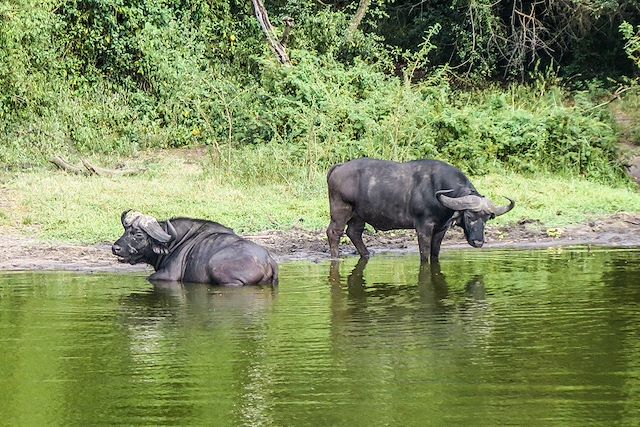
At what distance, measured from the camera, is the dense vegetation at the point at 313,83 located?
20.5 meters

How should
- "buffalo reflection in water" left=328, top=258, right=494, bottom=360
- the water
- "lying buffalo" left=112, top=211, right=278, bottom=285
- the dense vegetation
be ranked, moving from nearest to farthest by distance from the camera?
1. the water
2. "buffalo reflection in water" left=328, top=258, right=494, bottom=360
3. "lying buffalo" left=112, top=211, right=278, bottom=285
4. the dense vegetation

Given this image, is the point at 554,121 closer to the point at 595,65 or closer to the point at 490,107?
the point at 490,107

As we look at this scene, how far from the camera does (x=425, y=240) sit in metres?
13.8

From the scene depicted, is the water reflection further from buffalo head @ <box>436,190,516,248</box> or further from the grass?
the grass

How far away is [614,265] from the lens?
1312 cm

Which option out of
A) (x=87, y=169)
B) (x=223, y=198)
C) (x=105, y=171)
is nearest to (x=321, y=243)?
(x=223, y=198)

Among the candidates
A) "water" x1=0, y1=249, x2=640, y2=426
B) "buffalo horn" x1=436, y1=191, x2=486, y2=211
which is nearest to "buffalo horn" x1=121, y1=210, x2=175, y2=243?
"water" x1=0, y1=249, x2=640, y2=426

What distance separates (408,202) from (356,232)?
904mm

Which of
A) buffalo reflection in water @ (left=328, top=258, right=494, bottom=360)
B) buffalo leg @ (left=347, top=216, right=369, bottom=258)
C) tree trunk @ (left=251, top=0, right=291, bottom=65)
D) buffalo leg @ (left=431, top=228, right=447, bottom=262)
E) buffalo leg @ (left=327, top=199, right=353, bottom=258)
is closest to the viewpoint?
buffalo reflection in water @ (left=328, top=258, right=494, bottom=360)

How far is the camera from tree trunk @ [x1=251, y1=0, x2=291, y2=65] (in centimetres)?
2491

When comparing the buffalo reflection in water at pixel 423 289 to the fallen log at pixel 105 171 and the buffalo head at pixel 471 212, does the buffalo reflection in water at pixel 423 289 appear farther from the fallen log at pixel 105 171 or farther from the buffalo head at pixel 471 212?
the fallen log at pixel 105 171

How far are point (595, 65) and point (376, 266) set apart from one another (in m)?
16.7

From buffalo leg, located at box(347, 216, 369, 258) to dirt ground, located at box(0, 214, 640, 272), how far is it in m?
0.24

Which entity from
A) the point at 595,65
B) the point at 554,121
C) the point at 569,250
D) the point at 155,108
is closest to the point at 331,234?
the point at 569,250
